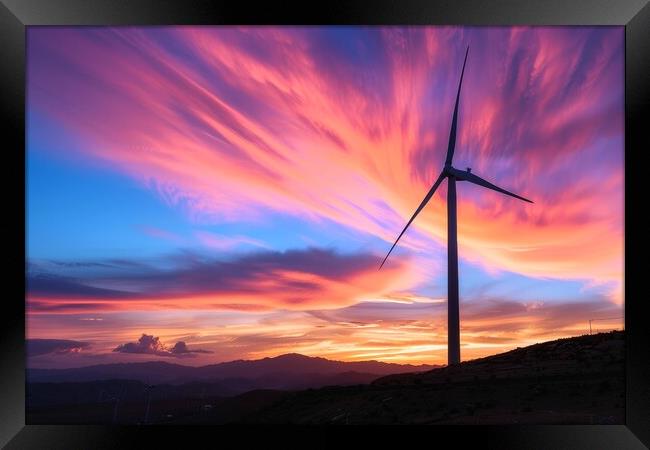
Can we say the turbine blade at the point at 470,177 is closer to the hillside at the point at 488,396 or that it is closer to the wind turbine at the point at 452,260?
the wind turbine at the point at 452,260

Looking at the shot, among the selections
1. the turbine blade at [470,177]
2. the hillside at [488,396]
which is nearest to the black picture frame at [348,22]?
the hillside at [488,396]

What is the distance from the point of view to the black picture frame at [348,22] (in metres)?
12.5

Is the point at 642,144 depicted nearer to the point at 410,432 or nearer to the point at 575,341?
the point at 410,432

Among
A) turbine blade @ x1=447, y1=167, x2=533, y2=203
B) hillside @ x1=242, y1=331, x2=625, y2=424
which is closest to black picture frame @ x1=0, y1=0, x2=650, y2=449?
hillside @ x1=242, y1=331, x2=625, y2=424

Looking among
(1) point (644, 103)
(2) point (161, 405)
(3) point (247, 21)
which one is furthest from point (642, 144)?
(2) point (161, 405)

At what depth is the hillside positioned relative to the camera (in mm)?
18547

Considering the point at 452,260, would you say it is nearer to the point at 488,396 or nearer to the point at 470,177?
the point at 470,177

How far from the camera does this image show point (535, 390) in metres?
21.9

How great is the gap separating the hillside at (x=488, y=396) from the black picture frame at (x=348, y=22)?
4736 mm

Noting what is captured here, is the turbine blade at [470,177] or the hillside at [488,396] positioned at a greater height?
the turbine blade at [470,177]

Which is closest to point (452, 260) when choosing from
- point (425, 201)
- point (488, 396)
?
point (425, 201)

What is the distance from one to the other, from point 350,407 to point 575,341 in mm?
15147

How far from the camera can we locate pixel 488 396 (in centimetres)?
2127

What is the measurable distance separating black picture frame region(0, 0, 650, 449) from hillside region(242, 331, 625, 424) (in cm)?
474
